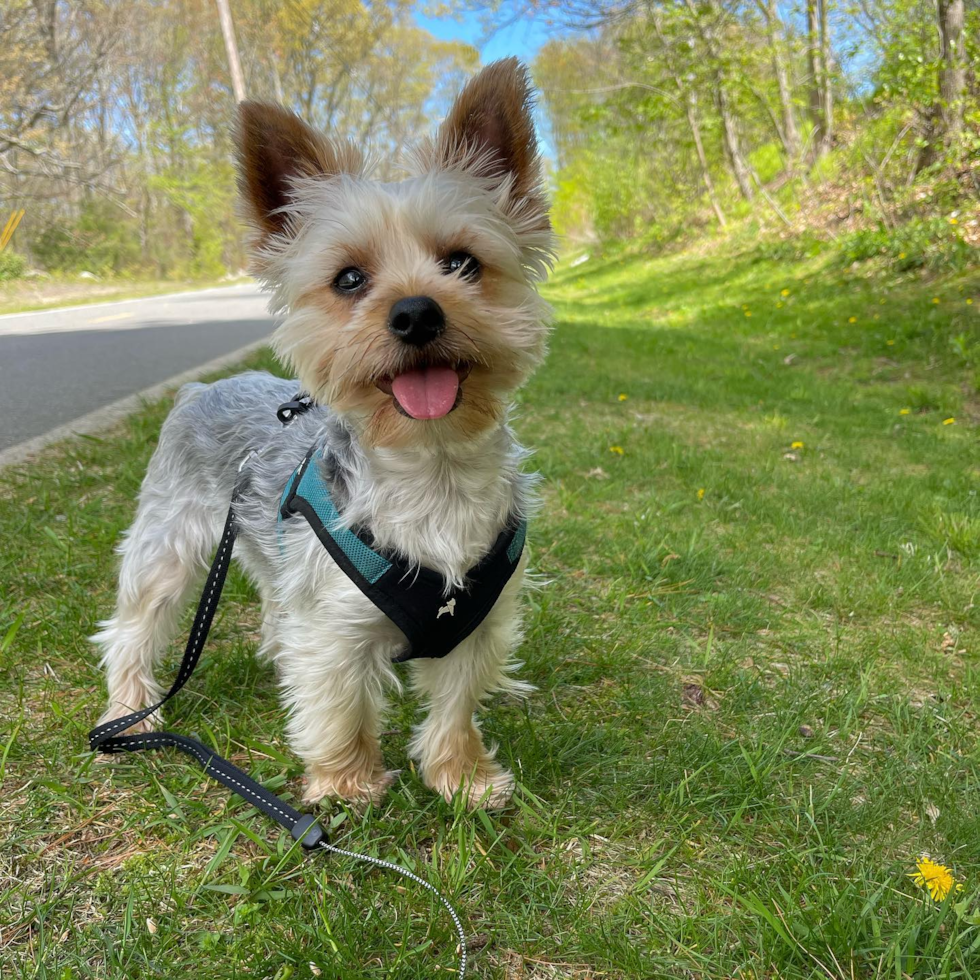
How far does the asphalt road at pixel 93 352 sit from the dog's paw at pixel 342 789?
13.2ft

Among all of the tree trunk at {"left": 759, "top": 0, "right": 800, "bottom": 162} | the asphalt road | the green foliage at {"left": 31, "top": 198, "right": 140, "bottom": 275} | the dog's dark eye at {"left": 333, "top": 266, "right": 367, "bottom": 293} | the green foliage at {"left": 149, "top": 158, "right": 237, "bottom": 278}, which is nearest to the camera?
the dog's dark eye at {"left": 333, "top": 266, "right": 367, "bottom": 293}

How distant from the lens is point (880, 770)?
8.20 feet

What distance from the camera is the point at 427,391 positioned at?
2078 millimetres

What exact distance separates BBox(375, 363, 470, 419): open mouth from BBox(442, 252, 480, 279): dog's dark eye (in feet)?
1.14

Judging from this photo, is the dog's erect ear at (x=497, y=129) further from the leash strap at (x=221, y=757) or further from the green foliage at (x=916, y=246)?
the green foliage at (x=916, y=246)

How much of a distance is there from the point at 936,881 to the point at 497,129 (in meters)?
2.54

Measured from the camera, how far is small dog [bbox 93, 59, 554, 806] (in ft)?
6.93

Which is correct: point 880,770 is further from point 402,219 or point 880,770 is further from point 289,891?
point 402,219

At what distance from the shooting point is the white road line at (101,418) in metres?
4.90

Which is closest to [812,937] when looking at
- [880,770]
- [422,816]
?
[880,770]

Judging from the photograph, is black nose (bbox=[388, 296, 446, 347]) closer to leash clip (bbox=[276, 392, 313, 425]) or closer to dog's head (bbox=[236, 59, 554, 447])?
dog's head (bbox=[236, 59, 554, 447])

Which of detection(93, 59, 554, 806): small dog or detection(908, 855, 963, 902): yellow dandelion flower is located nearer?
detection(908, 855, 963, 902): yellow dandelion flower

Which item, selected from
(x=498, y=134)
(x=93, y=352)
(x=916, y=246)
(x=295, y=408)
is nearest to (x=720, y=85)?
(x=916, y=246)

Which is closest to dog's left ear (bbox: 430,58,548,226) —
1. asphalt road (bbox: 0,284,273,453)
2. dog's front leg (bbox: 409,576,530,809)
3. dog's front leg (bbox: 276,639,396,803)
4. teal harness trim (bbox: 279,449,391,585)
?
teal harness trim (bbox: 279,449,391,585)
